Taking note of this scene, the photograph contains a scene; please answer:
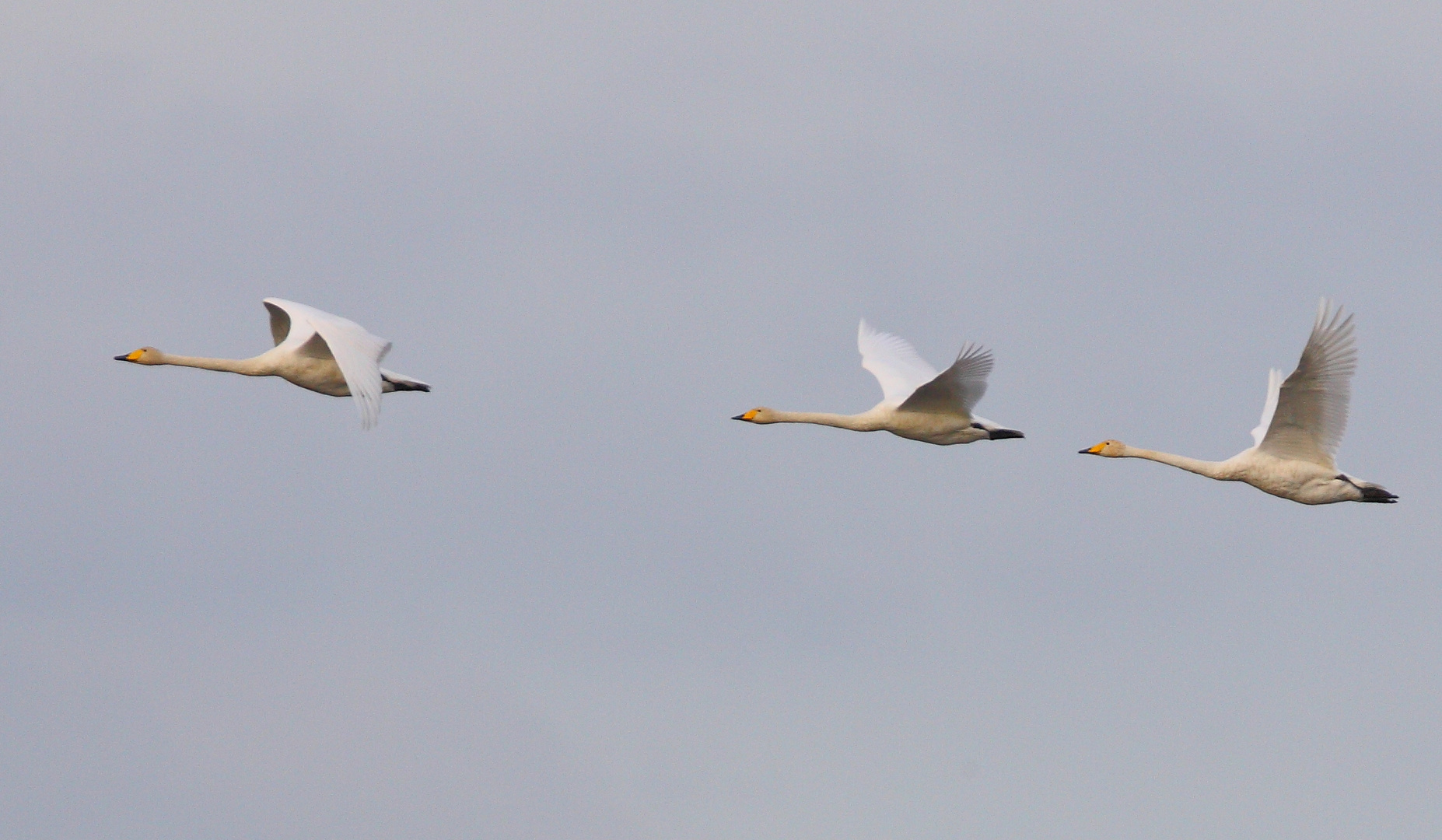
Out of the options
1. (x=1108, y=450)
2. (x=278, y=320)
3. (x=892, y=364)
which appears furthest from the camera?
(x=892, y=364)

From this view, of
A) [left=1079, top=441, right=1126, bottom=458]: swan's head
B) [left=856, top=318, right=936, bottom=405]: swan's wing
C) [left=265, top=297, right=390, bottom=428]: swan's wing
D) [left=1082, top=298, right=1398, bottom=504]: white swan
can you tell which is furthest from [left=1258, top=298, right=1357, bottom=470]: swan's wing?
[left=265, top=297, right=390, bottom=428]: swan's wing

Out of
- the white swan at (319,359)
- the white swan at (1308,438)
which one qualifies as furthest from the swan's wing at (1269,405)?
the white swan at (319,359)

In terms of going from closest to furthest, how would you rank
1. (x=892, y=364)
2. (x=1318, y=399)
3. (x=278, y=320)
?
(x=1318, y=399) → (x=278, y=320) → (x=892, y=364)

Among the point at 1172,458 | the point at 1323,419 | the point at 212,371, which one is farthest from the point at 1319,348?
the point at 212,371

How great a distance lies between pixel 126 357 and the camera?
42.4m

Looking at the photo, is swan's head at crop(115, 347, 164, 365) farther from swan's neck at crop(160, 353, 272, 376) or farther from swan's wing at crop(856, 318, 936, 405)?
swan's wing at crop(856, 318, 936, 405)

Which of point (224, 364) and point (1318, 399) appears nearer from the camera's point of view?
point (1318, 399)

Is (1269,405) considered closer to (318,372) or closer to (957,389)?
(957,389)

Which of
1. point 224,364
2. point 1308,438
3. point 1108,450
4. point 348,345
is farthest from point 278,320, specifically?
point 1308,438

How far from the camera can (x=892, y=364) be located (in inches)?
1777

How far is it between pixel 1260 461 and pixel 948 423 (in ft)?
16.2

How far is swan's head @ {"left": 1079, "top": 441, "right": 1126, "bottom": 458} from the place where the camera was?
3966 cm

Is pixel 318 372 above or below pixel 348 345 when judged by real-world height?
below

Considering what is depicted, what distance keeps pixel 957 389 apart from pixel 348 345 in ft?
29.0
